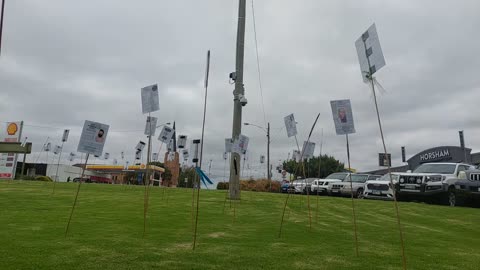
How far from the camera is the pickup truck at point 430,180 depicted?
59.4ft

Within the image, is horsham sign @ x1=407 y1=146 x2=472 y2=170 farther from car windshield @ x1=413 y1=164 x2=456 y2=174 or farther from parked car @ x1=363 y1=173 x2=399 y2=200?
parked car @ x1=363 y1=173 x2=399 y2=200

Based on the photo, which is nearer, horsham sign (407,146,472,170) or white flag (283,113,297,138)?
white flag (283,113,297,138)

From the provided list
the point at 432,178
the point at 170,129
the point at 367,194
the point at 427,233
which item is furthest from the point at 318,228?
the point at 367,194

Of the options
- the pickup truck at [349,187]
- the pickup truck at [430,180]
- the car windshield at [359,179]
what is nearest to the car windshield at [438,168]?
the pickup truck at [430,180]

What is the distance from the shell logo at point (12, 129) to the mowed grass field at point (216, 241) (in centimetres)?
2417

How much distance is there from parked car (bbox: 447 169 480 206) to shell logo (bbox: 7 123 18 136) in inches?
1219

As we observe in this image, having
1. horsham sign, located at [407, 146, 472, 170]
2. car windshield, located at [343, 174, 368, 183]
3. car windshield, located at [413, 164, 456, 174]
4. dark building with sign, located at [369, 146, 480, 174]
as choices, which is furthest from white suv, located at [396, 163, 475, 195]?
horsham sign, located at [407, 146, 472, 170]

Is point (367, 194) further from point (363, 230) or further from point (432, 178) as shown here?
point (363, 230)

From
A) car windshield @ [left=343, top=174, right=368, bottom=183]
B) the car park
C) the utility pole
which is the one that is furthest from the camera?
car windshield @ [left=343, top=174, right=368, bottom=183]

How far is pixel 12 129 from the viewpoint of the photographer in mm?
33250

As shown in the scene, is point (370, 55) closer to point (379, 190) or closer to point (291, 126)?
point (291, 126)

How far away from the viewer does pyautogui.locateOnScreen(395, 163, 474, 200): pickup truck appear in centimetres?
1809

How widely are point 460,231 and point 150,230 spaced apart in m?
7.69

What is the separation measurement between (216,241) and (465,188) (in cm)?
1473
